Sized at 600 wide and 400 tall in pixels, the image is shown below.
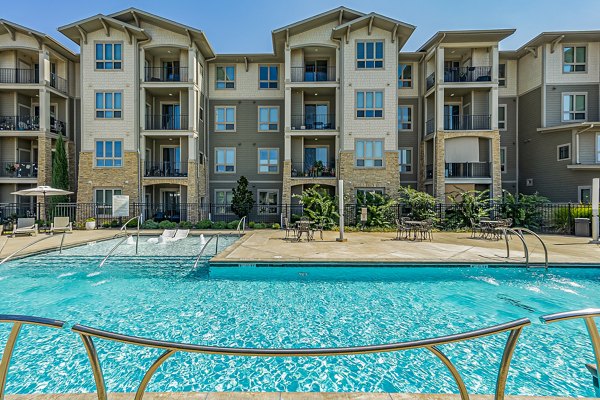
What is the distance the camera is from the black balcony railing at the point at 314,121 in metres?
22.1

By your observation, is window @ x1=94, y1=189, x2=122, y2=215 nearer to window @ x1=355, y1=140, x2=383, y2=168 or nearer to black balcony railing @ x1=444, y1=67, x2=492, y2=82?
window @ x1=355, y1=140, x2=383, y2=168

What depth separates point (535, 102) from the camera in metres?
21.7

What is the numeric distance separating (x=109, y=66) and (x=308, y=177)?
15.0m

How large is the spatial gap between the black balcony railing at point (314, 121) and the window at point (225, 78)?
19.1 feet

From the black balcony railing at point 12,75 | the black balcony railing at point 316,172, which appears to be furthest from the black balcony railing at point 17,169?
the black balcony railing at point 316,172

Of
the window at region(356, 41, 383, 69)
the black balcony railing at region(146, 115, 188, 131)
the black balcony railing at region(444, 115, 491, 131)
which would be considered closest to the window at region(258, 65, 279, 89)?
the black balcony railing at region(146, 115, 188, 131)

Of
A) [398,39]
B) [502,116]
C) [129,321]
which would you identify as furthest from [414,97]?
[129,321]

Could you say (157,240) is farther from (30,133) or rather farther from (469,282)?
(30,133)

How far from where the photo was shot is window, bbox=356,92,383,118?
2038 cm

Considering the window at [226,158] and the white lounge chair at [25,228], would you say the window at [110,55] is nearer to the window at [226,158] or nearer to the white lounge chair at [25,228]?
the window at [226,158]

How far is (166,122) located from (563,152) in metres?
27.6

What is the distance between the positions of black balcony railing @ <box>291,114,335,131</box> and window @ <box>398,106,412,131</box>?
5.13 m

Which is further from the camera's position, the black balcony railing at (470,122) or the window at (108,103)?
the black balcony railing at (470,122)

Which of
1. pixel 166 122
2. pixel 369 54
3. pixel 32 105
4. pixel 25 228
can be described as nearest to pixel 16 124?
pixel 32 105
